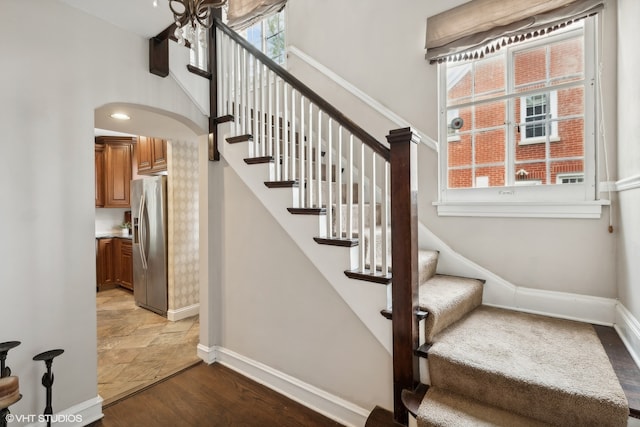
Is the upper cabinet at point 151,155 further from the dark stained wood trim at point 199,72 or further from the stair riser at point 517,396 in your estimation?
the stair riser at point 517,396

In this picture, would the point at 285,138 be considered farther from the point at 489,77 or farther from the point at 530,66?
the point at 530,66

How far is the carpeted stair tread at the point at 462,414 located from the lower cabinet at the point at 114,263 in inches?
203

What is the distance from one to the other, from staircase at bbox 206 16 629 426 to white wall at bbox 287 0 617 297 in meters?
0.28

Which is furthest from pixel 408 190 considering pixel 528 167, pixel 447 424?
pixel 528 167

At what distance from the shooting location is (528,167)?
2.20 metres

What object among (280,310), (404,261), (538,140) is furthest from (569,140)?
(280,310)

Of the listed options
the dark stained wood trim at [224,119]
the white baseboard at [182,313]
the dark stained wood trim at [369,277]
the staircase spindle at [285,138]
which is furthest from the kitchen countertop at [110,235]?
the dark stained wood trim at [369,277]

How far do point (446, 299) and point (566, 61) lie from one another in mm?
1863

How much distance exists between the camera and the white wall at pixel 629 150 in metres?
1.52

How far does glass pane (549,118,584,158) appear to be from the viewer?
2.02 metres

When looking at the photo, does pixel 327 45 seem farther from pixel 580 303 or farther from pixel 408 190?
pixel 580 303

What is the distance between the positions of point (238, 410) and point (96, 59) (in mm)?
2565

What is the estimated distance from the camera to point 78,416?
1869 millimetres

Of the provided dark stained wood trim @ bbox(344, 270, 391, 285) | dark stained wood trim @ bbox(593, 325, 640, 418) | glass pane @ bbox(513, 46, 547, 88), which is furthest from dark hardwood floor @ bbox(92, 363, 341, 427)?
glass pane @ bbox(513, 46, 547, 88)
